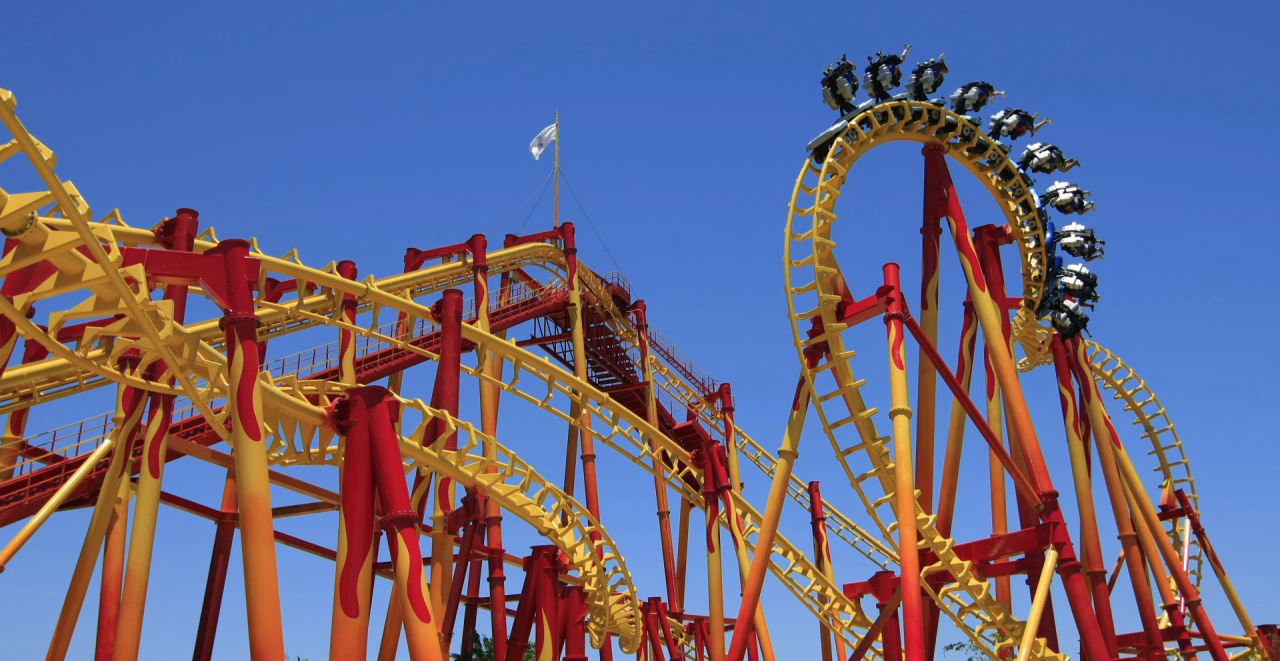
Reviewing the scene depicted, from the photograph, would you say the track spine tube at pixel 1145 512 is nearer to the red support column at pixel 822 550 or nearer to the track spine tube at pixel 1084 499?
the track spine tube at pixel 1084 499

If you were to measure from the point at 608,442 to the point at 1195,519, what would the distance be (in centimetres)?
1153

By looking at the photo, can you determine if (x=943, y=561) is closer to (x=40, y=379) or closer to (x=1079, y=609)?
(x=1079, y=609)

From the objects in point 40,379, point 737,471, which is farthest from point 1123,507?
point 40,379

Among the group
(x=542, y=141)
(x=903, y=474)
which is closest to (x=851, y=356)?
(x=903, y=474)

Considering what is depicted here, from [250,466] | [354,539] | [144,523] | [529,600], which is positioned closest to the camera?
[250,466]

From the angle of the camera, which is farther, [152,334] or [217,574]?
[217,574]

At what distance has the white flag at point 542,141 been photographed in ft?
88.5

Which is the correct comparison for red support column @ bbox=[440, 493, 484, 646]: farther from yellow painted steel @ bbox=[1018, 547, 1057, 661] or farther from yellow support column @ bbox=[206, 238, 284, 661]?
yellow painted steel @ bbox=[1018, 547, 1057, 661]

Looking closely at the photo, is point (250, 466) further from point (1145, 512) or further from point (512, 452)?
point (1145, 512)

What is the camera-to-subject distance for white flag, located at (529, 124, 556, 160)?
1062 inches

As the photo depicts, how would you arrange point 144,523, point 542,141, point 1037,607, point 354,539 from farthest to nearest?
point 542,141 < point 1037,607 < point 144,523 < point 354,539

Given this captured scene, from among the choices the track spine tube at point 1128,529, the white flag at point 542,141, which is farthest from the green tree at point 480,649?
the white flag at point 542,141

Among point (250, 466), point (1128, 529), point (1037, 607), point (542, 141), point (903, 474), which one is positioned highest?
point (542, 141)

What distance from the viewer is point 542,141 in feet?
89.0
